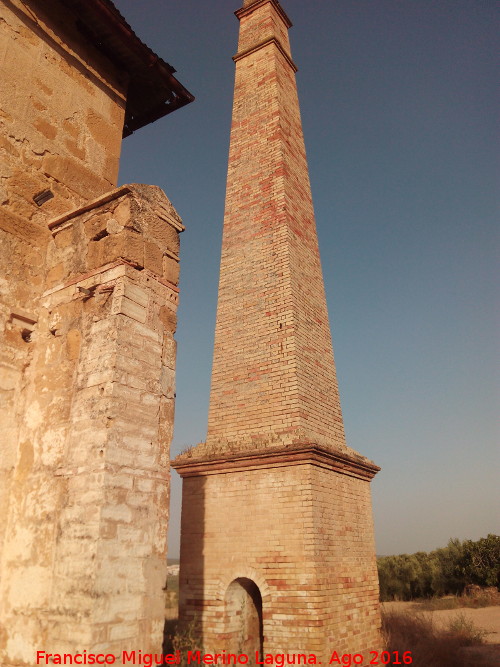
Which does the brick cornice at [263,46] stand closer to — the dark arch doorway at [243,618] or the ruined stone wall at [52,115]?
the ruined stone wall at [52,115]

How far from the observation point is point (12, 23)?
362 cm

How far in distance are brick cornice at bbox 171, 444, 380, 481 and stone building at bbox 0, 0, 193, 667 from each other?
4.50m

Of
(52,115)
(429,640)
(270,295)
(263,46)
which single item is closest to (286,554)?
(270,295)

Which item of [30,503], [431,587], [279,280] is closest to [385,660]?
[279,280]

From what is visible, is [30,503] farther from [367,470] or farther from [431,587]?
[431,587]

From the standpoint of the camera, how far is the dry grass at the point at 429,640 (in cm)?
880

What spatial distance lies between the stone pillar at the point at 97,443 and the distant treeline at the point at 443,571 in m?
22.4

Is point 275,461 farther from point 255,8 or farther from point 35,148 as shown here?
point 255,8

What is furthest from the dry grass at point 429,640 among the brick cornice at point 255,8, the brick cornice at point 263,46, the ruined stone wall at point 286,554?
the brick cornice at point 255,8

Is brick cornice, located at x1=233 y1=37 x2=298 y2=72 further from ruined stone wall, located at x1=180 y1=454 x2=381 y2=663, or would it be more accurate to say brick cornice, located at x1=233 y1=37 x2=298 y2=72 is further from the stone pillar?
the stone pillar

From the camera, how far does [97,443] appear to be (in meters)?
2.56

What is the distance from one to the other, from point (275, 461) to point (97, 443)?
5.17 metres

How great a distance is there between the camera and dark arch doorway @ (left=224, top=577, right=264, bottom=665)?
24.0 feet

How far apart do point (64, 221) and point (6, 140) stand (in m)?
0.63
